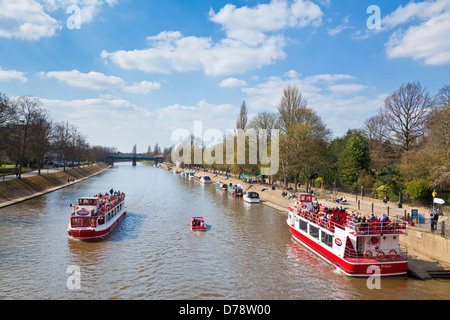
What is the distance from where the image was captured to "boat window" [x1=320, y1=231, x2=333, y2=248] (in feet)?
93.7

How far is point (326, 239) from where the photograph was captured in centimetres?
2941

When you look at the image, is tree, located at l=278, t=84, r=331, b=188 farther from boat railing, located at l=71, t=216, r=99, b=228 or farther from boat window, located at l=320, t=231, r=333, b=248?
boat railing, located at l=71, t=216, r=99, b=228

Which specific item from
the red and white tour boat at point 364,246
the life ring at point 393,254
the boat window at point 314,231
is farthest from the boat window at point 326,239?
the life ring at point 393,254

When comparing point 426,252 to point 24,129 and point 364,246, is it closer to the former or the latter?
point 364,246

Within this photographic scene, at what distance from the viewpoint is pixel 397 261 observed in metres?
24.2

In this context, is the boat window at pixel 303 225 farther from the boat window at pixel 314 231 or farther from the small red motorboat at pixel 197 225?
the small red motorboat at pixel 197 225

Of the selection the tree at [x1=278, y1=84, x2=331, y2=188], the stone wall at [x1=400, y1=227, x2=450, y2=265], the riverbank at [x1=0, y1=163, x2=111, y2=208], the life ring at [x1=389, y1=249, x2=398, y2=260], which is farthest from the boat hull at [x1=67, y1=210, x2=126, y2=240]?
the tree at [x1=278, y1=84, x2=331, y2=188]

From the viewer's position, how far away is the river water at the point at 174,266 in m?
21.4

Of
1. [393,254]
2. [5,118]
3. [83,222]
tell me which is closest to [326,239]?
[393,254]

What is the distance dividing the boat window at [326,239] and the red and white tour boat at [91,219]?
82.7 ft

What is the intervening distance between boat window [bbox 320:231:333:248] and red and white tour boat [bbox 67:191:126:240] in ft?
82.7
